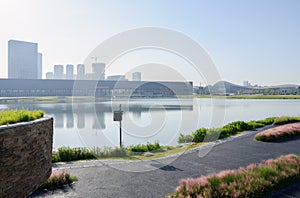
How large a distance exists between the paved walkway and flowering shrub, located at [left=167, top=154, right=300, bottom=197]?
28cm

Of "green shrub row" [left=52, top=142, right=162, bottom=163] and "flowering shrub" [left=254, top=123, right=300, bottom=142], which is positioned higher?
"flowering shrub" [left=254, top=123, right=300, bottom=142]

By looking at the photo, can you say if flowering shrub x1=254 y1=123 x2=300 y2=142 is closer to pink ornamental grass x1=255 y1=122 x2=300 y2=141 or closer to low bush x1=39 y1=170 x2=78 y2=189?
pink ornamental grass x1=255 y1=122 x2=300 y2=141

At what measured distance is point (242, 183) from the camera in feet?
16.4

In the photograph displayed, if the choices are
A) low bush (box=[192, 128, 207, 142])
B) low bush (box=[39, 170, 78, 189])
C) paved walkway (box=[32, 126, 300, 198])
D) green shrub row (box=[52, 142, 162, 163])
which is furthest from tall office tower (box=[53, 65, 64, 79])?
low bush (box=[39, 170, 78, 189])

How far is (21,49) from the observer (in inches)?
3772

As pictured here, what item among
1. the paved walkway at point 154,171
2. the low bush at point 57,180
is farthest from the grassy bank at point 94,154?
the low bush at point 57,180

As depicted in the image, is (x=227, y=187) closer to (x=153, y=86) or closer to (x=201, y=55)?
(x=201, y=55)

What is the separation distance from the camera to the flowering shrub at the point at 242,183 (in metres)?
4.70

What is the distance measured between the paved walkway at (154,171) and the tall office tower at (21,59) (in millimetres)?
94280

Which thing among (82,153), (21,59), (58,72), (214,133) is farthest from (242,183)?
(58,72)

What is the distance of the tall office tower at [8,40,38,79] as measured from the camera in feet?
298

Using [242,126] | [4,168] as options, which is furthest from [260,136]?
[4,168]

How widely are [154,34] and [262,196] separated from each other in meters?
8.35

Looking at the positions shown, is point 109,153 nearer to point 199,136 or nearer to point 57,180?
point 57,180
